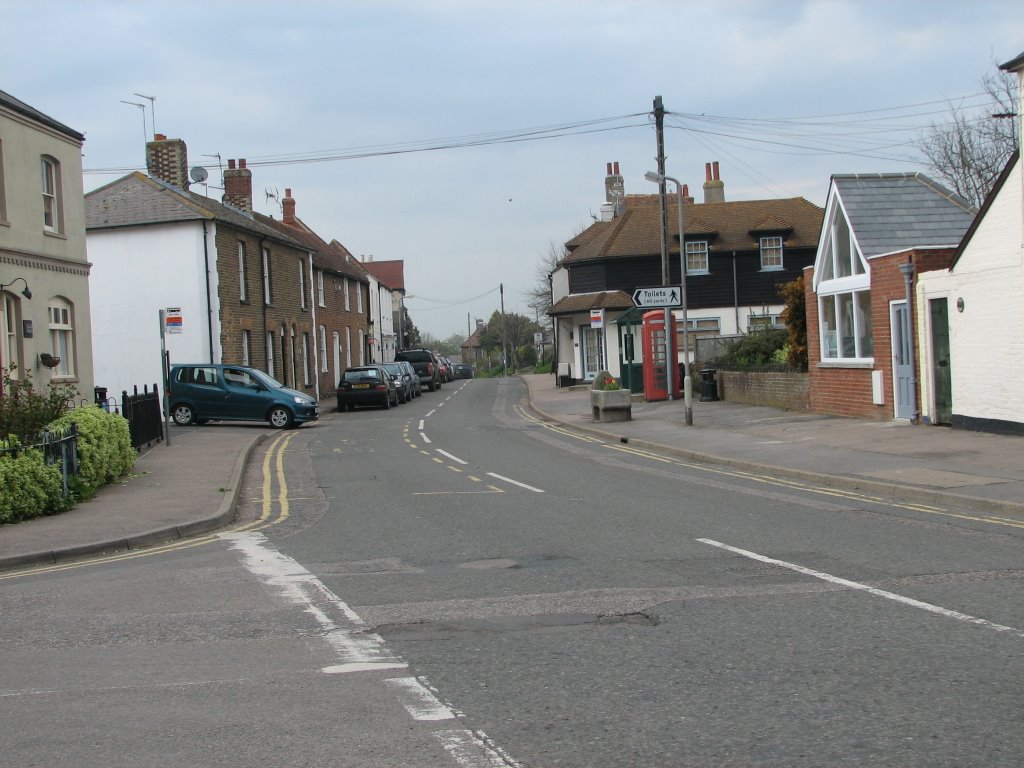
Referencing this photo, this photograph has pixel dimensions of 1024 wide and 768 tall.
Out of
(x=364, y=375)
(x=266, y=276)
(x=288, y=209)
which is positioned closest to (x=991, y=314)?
(x=364, y=375)

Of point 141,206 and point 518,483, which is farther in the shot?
point 141,206

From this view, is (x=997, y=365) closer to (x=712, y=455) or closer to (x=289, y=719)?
(x=712, y=455)

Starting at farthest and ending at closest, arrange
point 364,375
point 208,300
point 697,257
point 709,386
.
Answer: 1. point 697,257
2. point 364,375
3. point 208,300
4. point 709,386

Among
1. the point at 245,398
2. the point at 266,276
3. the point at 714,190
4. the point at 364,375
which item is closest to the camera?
the point at 245,398

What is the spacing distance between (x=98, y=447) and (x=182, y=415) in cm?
1427

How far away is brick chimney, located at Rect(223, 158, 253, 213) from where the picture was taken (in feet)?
142

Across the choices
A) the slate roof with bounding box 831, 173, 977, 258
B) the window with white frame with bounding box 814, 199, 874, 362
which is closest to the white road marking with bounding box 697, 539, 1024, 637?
the window with white frame with bounding box 814, 199, 874, 362

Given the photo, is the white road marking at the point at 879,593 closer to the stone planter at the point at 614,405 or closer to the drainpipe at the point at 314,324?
the stone planter at the point at 614,405

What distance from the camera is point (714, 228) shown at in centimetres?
4462

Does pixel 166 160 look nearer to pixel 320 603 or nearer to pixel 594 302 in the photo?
pixel 594 302

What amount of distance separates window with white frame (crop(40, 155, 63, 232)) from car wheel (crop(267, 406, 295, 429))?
7.74 meters

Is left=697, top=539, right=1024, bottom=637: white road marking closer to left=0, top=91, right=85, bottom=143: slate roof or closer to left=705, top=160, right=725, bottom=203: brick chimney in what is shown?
left=0, top=91, right=85, bottom=143: slate roof

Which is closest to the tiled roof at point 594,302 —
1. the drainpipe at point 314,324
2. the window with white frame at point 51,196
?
the drainpipe at point 314,324

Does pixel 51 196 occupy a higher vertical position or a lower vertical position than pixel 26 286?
higher
